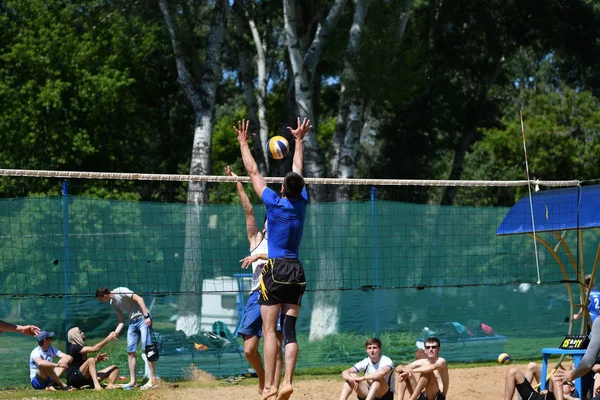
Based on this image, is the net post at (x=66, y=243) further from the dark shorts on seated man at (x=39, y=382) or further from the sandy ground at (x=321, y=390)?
the sandy ground at (x=321, y=390)

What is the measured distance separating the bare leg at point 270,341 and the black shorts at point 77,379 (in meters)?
4.89

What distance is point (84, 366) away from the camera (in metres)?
11.6

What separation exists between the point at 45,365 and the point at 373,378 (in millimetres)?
4249

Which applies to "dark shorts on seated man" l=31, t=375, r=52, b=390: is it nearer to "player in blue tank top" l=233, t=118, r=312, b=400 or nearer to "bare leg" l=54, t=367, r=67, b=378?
"bare leg" l=54, t=367, r=67, b=378

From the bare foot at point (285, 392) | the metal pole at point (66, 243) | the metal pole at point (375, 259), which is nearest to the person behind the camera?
the bare foot at point (285, 392)

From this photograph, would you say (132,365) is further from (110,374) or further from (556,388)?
(556,388)

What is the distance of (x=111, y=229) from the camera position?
1260cm

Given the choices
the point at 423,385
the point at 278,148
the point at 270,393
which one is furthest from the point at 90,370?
the point at 278,148

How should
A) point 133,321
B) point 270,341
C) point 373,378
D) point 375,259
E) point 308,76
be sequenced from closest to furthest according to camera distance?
point 270,341, point 373,378, point 133,321, point 375,259, point 308,76

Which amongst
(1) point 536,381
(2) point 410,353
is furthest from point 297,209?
(2) point 410,353

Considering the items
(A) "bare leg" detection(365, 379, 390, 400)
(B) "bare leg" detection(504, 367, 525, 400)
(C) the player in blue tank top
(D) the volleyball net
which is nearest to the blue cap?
(D) the volleyball net

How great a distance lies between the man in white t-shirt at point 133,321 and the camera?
38.6ft

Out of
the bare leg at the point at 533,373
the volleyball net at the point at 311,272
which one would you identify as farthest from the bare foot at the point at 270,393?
the volleyball net at the point at 311,272

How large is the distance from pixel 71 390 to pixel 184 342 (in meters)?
1.91
